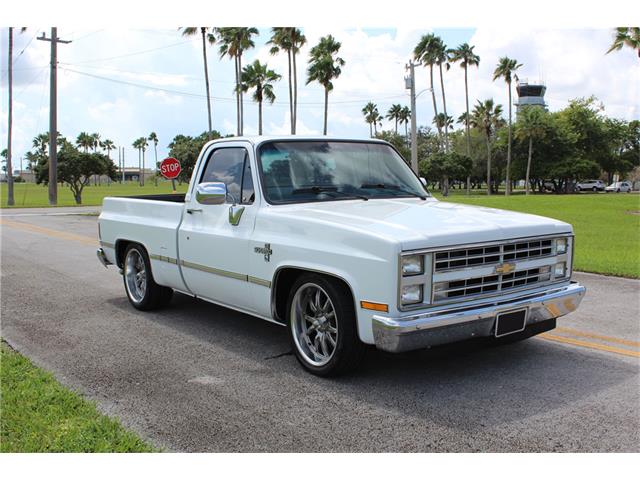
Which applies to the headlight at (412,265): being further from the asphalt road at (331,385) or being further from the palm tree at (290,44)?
the palm tree at (290,44)

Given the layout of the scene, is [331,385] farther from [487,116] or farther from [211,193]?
[487,116]

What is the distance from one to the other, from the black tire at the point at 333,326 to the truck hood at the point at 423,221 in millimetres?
482

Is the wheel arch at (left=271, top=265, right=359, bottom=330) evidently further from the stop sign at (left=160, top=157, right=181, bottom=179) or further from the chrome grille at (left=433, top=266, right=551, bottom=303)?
the stop sign at (left=160, top=157, right=181, bottom=179)

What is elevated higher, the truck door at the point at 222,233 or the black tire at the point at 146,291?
the truck door at the point at 222,233

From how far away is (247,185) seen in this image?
584cm

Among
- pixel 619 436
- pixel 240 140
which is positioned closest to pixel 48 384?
pixel 240 140

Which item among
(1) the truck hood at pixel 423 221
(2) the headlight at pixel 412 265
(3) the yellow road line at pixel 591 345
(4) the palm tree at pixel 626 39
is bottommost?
(3) the yellow road line at pixel 591 345

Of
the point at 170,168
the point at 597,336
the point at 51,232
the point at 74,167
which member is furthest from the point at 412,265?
the point at 74,167

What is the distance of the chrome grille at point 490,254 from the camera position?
450cm

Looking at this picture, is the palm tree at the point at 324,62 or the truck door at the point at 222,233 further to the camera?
the palm tree at the point at 324,62

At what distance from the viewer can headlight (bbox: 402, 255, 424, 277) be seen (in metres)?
4.31

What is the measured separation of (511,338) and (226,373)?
2271 mm

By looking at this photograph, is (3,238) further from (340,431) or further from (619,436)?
(619,436)

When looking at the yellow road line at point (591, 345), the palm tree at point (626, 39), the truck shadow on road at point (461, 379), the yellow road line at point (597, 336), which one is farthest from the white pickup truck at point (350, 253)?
the palm tree at point (626, 39)
